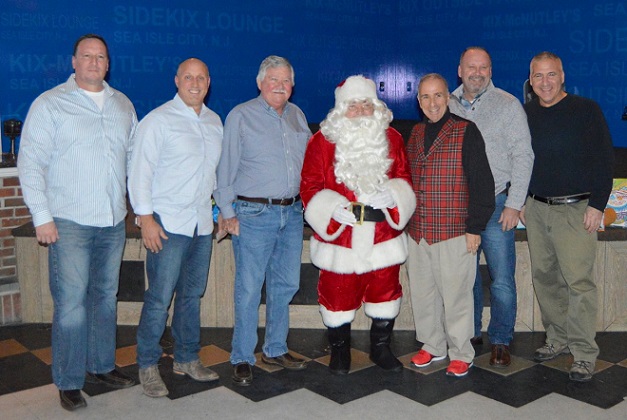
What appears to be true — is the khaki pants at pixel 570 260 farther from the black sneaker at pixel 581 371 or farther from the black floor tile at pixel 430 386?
the black floor tile at pixel 430 386

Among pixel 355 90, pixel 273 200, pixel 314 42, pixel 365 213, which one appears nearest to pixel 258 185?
pixel 273 200

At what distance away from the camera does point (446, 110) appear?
330 cm

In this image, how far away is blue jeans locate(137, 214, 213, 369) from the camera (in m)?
3.11

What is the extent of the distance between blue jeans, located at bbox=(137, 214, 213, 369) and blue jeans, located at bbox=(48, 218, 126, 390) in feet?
0.56

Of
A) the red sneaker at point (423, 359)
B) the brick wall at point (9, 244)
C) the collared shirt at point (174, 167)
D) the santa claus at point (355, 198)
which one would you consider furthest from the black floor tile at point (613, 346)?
the brick wall at point (9, 244)

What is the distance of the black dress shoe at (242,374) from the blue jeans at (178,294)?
0.75 ft

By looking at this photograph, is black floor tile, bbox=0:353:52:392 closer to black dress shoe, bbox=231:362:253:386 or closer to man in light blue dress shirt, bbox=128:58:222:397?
man in light blue dress shirt, bbox=128:58:222:397

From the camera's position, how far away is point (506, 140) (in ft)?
11.1

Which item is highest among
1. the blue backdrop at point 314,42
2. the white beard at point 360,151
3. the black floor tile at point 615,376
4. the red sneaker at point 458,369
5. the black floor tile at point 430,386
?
the blue backdrop at point 314,42

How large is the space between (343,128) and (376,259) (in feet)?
2.16

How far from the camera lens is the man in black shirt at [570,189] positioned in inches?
128

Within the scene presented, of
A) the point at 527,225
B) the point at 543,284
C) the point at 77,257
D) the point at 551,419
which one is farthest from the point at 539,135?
the point at 77,257

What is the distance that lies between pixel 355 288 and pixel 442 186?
2.18ft

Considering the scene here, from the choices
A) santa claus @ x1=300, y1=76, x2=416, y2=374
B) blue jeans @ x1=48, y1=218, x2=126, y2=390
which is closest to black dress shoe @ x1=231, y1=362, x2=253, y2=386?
santa claus @ x1=300, y1=76, x2=416, y2=374
